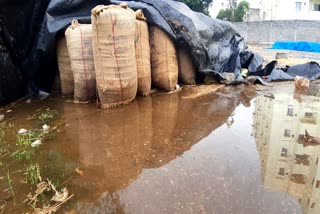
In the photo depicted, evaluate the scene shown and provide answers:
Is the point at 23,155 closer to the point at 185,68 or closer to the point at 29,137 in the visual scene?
the point at 29,137

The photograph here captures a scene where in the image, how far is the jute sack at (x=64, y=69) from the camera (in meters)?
3.30

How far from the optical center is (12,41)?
3391mm

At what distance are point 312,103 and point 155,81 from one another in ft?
5.67

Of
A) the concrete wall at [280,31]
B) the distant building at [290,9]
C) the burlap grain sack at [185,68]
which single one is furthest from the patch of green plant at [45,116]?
the distant building at [290,9]

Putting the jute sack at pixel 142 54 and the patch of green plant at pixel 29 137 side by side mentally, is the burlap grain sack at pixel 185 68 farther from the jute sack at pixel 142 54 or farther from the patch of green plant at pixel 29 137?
the patch of green plant at pixel 29 137

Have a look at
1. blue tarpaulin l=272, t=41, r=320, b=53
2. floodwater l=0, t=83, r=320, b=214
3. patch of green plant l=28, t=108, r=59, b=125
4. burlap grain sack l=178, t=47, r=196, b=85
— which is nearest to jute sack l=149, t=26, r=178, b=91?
burlap grain sack l=178, t=47, r=196, b=85

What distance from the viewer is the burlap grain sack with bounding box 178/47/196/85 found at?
3691 millimetres

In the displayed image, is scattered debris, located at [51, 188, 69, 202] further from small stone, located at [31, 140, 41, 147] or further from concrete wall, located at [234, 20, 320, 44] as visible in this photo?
concrete wall, located at [234, 20, 320, 44]

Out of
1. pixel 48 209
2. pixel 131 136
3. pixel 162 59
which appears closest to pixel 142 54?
pixel 162 59

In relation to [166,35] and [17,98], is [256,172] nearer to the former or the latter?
[166,35]

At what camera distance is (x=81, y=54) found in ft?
9.86

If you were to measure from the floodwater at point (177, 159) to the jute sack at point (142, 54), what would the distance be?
30cm

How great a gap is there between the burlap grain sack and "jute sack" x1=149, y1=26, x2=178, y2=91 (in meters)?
0.22

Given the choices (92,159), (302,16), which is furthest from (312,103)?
(302,16)
